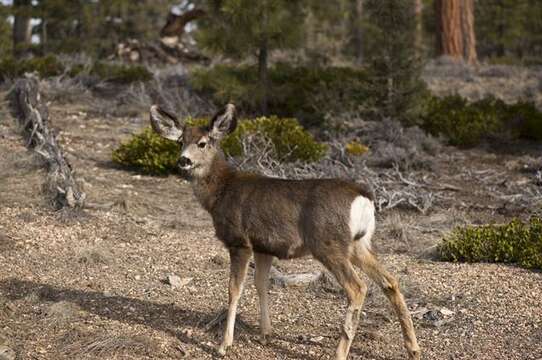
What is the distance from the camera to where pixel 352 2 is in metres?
35.7

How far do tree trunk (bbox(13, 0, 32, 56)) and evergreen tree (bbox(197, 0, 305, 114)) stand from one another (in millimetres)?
9289

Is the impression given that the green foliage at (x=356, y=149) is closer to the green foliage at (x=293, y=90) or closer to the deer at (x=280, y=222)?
the green foliage at (x=293, y=90)

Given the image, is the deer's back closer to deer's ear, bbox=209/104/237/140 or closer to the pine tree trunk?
deer's ear, bbox=209/104/237/140

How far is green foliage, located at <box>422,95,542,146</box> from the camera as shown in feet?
48.5

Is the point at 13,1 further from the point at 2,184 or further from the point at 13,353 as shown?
the point at 13,353

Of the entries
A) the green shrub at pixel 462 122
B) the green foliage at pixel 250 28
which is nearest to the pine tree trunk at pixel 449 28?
the green shrub at pixel 462 122

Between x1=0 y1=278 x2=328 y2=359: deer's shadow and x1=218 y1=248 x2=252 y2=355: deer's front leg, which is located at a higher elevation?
x1=218 y1=248 x2=252 y2=355: deer's front leg

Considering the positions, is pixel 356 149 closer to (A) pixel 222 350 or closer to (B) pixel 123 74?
(B) pixel 123 74

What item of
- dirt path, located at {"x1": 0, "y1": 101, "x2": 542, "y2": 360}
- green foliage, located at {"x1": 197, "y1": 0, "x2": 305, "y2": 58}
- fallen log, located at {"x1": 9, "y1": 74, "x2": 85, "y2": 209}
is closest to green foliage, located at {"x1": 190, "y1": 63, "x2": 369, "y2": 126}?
green foliage, located at {"x1": 197, "y1": 0, "x2": 305, "y2": 58}

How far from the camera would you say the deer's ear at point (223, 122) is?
21.1 feet

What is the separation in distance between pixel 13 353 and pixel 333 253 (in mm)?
2484

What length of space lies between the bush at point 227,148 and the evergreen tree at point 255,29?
2.73 m

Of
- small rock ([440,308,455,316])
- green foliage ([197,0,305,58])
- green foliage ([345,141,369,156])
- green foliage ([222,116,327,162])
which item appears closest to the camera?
small rock ([440,308,455,316])

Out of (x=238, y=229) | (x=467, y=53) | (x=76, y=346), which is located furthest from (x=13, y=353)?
(x=467, y=53)
